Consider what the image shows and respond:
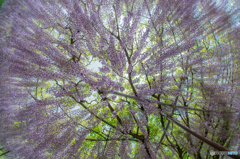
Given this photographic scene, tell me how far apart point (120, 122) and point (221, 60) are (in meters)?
3.40

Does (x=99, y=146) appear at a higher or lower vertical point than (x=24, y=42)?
lower

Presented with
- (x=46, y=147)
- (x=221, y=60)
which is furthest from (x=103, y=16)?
(x=46, y=147)

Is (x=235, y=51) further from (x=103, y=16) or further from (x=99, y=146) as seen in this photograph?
(x=99, y=146)

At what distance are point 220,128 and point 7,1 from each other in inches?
525

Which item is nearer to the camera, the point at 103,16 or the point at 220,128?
the point at 220,128

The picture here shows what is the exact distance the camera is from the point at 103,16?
9.52 ft

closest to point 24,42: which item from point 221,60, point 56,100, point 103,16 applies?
point 56,100

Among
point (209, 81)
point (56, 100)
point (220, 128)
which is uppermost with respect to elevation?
point (209, 81)

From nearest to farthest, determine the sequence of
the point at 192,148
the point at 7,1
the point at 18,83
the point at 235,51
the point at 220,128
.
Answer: the point at 235,51 → the point at 220,128 → the point at 192,148 → the point at 18,83 → the point at 7,1

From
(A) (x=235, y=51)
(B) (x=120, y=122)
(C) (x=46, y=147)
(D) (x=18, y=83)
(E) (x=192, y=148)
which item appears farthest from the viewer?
(D) (x=18, y=83)

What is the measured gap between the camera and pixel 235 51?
2059mm

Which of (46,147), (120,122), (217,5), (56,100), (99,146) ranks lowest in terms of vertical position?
(99,146)

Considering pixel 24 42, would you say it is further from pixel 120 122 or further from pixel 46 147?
pixel 120 122

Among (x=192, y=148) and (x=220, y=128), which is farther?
(x=192, y=148)
